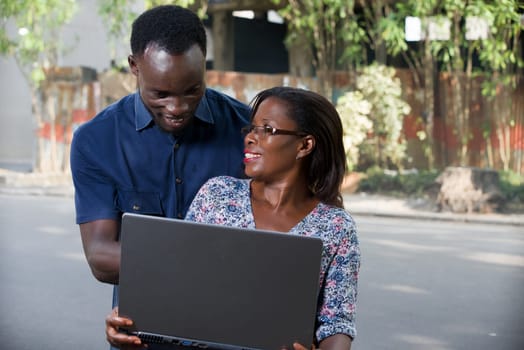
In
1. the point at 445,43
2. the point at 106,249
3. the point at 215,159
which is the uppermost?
the point at 445,43

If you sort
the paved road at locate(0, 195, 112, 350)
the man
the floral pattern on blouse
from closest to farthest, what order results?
the floral pattern on blouse
the man
the paved road at locate(0, 195, 112, 350)

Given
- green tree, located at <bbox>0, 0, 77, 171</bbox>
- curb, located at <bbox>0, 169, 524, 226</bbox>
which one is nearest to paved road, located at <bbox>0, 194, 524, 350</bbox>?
curb, located at <bbox>0, 169, 524, 226</bbox>

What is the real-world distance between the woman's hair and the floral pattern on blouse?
0.06m

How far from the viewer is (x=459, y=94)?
11391 millimetres

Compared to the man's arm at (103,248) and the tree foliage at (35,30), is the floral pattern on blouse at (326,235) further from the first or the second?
the tree foliage at (35,30)

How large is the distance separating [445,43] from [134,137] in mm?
9379

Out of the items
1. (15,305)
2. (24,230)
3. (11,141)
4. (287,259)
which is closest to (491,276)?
(15,305)

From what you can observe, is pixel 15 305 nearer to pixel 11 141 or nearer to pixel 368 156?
pixel 368 156

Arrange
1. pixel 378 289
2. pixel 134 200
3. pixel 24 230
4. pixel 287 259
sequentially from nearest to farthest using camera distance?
1. pixel 287 259
2. pixel 134 200
3. pixel 378 289
4. pixel 24 230

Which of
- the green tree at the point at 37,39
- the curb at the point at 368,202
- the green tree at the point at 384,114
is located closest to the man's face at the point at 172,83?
the curb at the point at 368,202

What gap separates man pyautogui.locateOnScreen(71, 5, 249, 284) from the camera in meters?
2.19

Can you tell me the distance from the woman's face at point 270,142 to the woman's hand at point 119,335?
0.45 m

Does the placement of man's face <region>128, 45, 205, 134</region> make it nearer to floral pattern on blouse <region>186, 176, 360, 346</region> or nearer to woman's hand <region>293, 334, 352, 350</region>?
floral pattern on blouse <region>186, 176, 360, 346</region>

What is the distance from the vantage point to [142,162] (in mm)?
2316
